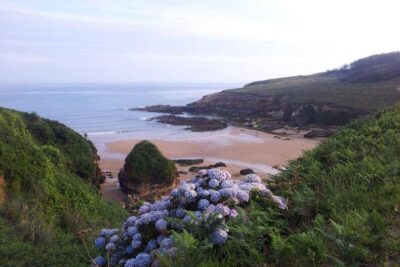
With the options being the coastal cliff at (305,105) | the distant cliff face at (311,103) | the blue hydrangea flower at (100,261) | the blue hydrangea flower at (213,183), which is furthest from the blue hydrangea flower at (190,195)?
the distant cliff face at (311,103)

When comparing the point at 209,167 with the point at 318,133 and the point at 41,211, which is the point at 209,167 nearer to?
the point at 41,211

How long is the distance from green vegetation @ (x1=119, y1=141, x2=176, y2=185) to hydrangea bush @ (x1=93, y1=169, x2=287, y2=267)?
1843 centimetres

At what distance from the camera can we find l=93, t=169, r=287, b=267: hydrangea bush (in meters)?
4.36

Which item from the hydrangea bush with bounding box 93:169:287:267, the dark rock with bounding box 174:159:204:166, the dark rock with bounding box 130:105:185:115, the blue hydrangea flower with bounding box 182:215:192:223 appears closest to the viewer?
the hydrangea bush with bounding box 93:169:287:267

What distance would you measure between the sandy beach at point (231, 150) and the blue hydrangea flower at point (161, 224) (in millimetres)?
19608

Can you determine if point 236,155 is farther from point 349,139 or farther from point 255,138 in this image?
point 349,139

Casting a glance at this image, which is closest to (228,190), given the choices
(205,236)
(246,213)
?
(246,213)

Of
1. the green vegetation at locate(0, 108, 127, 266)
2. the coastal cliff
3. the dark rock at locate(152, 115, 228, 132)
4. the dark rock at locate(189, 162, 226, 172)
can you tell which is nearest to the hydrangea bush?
the green vegetation at locate(0, 108, 127, 266)

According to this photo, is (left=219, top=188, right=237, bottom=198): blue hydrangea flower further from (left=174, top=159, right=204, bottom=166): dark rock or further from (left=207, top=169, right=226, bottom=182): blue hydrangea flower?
(left=174, top=159, right=204, bottom=166): dark rock

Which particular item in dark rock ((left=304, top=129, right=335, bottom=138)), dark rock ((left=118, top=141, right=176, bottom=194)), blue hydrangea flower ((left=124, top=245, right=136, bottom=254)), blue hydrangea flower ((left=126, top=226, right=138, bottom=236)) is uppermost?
blue hydrangea flower ((left=126, top=226, right=138, bottom=236))

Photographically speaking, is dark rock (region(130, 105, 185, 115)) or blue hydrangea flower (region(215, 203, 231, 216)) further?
dark rock (region(130, 105, 185, 115))

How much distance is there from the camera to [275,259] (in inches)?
161

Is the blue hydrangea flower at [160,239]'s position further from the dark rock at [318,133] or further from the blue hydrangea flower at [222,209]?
the dark rock at [318,133]

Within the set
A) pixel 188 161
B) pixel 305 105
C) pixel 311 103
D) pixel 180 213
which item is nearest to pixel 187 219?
pixel 180 213
